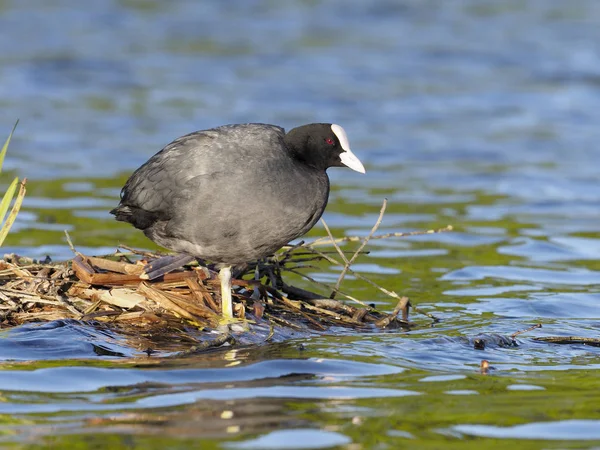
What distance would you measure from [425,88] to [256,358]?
12545mm

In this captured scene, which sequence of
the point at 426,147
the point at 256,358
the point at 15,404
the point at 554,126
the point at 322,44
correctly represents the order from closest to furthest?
1. the point at 15,404
2. the point at 256,358
3. the point at 426,147
4. the point at 554,126
5. the point at 322,44

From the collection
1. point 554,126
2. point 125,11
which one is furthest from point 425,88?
point 125,11

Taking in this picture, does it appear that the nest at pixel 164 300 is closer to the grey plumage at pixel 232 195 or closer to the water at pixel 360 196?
the water at pixel 360 196

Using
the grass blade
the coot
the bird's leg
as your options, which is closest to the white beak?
the coot

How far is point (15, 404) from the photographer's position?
14.9 feet

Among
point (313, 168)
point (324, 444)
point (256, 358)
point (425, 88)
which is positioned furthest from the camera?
point (425, 88)

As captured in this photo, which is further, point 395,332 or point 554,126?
point 554,126

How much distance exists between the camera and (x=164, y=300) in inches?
230

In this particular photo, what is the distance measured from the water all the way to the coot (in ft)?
1.90

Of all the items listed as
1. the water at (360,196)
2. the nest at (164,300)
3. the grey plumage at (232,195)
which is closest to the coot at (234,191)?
the grey plumage at (232,195)

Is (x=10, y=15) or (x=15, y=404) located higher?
(x=10, y=15)

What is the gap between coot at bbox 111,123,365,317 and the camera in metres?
5.48

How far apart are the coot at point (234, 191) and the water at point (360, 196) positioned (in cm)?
58

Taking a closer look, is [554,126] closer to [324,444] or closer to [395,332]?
[395,332]
